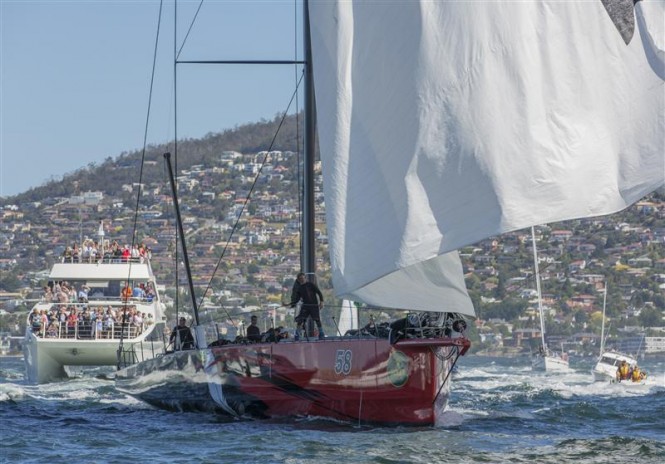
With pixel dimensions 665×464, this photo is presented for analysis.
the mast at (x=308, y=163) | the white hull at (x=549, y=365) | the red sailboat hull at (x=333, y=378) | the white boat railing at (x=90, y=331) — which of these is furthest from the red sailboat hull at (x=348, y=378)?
the white hull at (x=549, y=365)

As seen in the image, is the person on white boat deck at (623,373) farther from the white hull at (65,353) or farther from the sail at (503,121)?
the sail at (503,121)

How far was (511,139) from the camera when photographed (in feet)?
58.7

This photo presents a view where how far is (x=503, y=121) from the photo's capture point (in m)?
18.0

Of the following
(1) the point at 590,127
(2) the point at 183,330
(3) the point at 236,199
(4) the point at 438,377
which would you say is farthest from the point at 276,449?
(3) the point at 236,199

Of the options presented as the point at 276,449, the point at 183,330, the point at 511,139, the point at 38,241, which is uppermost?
the point at 38,241

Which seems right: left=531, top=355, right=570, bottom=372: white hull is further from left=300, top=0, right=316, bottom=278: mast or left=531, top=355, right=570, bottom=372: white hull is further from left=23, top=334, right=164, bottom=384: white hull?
left=300, top=0, right=316, bottom=278: mast

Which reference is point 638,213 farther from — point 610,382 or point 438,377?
point 438,377

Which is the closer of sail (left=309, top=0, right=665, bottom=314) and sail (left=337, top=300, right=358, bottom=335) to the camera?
sail (left=309, top=0, right=665, bottom=314)

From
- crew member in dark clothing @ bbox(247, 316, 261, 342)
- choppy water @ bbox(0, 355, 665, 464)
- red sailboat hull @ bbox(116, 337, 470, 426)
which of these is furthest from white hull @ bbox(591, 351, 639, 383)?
red sailboat hull @ bbox(116, 337, 470, 426)

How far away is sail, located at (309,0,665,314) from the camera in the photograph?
58.2 ft

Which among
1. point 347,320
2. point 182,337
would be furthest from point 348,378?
point 182,337

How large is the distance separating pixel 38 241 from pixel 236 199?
52.0 ft

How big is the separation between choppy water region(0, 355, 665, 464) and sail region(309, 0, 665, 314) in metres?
2.41

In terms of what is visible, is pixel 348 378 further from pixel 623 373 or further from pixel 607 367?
pixel 607 367
